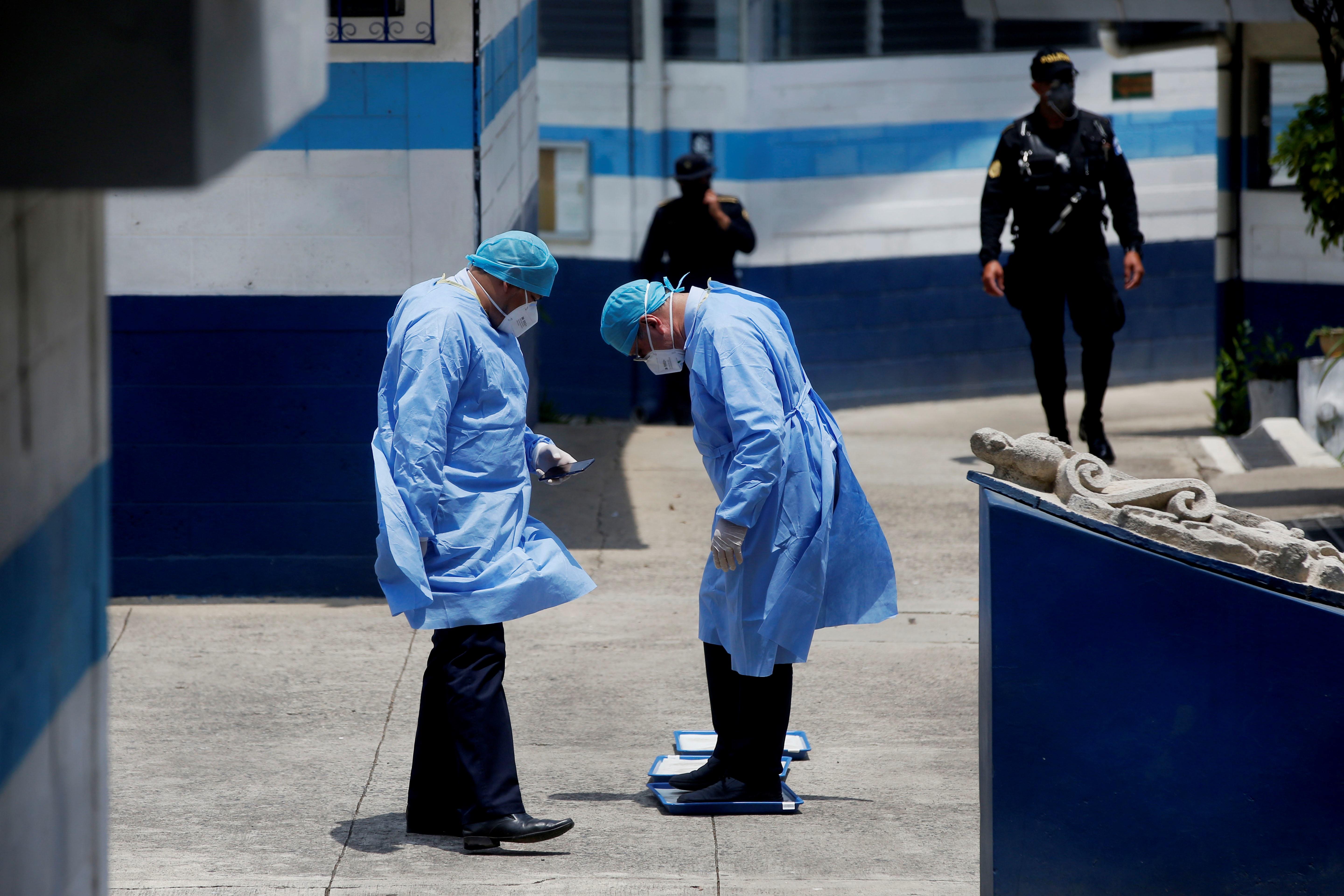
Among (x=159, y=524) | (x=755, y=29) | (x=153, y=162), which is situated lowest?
(x=159, y=524)

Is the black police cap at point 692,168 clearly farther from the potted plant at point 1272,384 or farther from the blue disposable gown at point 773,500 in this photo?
the blue disposable gown at point 773,500

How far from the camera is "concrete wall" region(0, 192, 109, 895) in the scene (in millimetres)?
2324

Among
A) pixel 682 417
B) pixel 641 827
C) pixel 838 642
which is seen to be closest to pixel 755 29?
pixel 682 417

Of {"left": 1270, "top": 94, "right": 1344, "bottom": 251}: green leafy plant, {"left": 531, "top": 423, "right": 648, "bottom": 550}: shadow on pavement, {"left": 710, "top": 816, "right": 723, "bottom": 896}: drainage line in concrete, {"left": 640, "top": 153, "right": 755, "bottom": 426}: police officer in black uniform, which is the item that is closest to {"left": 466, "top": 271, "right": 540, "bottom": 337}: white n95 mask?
{"left": 710, "top": 816, "right": 723, "bottom": 896}: drainage line in concrete

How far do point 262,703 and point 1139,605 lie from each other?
3.19 metres

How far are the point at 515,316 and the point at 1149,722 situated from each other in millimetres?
1990

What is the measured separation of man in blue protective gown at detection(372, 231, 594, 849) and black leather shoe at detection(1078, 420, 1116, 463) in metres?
5.03

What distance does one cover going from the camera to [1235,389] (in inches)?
398

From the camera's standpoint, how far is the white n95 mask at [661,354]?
477cm

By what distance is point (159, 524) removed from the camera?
270 inches

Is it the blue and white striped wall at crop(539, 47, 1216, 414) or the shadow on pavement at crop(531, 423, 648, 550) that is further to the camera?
→ the blue and white striped wall at crop(539, 47, 1216, 414)

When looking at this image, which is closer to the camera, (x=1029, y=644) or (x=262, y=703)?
(x=1029, y=644)

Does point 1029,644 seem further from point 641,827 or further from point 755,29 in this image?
point 755,29

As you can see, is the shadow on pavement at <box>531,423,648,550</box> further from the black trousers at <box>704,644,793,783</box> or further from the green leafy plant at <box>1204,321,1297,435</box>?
the green leafy plant at <box>1204,321,1297,435</box>
